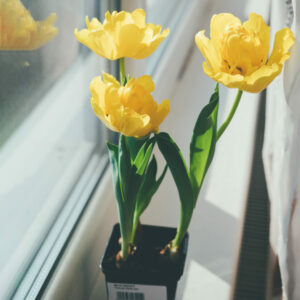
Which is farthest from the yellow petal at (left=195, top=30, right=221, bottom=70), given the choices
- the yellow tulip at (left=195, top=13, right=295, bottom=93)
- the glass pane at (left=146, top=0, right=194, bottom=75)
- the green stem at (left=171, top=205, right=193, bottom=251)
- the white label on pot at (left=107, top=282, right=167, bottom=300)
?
the glass pane at (left=146, top=0, right=194, bottom=75)

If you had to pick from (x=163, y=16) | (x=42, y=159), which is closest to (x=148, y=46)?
(x=42, y=159)

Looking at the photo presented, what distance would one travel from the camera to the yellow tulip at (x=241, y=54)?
438 mm

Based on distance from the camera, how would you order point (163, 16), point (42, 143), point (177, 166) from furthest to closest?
point (163, 16)
point (42, 143)
point (177, 166)

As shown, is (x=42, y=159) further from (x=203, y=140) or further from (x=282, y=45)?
(x=282, y=45)

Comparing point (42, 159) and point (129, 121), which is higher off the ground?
point (129, 121)

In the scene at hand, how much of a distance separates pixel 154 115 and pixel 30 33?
26 centimetres

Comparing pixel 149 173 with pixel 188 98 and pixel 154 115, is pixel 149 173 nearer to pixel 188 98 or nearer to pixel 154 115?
pixel 154 115

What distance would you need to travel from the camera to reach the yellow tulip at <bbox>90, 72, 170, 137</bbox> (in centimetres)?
44

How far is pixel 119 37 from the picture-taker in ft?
1.50

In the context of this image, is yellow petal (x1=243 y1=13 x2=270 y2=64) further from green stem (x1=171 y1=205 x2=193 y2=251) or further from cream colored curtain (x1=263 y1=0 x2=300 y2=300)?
green stem (x1=171 y1=205 x2=193 y2=251)

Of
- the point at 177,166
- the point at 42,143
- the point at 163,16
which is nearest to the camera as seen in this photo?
the point at 177,166

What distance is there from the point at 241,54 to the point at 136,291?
0.36 m

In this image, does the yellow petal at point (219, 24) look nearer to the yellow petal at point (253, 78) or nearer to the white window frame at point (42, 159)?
the yellow petal at point (253, 78)

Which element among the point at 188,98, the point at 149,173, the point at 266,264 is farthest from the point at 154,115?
the point at 188,98
